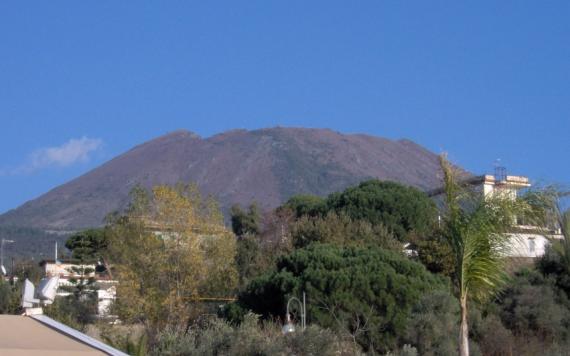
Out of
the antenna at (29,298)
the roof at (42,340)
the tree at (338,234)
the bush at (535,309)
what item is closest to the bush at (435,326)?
the bush at (535,309)

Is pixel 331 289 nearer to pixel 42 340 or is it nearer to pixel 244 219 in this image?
pixel 42 340

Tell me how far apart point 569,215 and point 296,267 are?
48.8 feet

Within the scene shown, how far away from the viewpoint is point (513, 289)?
31.4m

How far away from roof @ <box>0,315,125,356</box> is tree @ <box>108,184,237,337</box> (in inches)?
886

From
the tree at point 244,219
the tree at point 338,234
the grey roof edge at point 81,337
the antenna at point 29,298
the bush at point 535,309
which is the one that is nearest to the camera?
the grey roof edge at point 81,337

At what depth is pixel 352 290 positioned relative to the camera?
98.0 feet

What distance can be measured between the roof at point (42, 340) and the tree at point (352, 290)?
49.5 ft

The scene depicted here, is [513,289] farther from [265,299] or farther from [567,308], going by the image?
[265,299]

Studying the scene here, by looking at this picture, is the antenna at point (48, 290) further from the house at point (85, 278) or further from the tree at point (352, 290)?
the house at point (85, 278)

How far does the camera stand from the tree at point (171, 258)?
117ft

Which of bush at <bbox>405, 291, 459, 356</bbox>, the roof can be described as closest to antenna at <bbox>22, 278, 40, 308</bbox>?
the roof

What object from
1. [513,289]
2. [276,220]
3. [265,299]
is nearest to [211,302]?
[265,299]

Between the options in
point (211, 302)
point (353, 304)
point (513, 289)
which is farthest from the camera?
point (211, 302)

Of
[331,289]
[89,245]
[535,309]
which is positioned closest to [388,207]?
[89,245]
